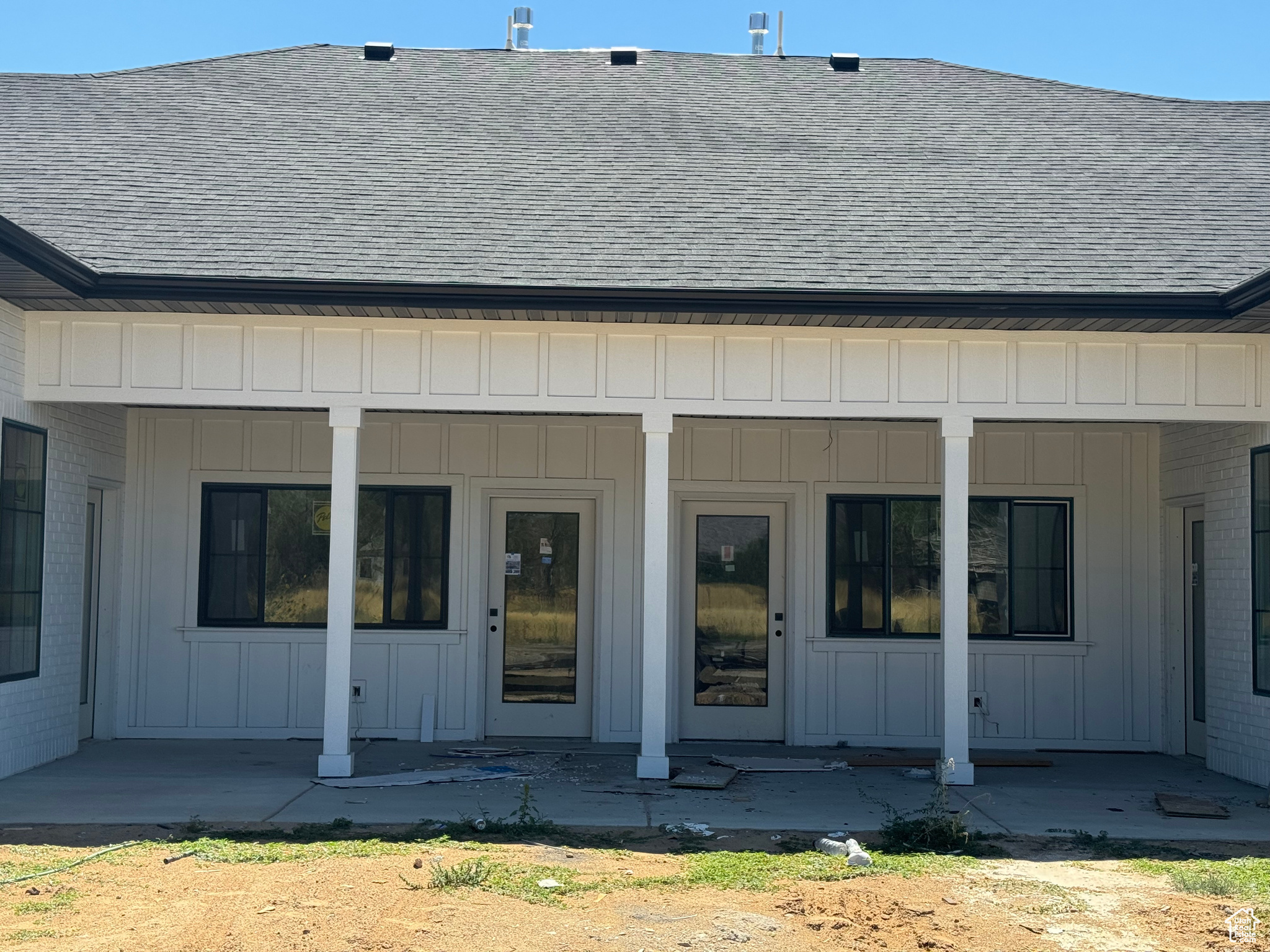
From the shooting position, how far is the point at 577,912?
6266mm

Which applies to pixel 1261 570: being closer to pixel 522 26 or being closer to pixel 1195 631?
pixel 1195 631

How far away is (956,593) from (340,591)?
4831mm

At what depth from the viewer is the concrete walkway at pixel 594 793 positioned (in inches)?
328

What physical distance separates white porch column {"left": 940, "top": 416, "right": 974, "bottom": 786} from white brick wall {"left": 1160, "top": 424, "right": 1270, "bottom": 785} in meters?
2.36

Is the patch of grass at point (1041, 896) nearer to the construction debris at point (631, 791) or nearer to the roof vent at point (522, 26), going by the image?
the construction debris at point (631, 791)

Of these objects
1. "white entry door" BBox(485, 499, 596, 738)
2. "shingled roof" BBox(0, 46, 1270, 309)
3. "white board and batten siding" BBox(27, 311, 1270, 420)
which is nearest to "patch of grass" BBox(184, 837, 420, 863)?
"white board and batten siding" BBox(27, 311, 1270, 420)

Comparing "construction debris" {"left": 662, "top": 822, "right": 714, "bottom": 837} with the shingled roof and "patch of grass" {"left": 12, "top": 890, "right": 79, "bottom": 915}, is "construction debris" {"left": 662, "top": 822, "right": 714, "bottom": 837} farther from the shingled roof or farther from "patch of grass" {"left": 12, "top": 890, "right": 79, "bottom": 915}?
the shingled roof

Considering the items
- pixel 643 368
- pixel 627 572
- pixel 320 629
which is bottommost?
pixel 320 629

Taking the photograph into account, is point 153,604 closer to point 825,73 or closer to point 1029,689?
point 1029,689

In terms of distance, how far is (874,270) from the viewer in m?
9.68

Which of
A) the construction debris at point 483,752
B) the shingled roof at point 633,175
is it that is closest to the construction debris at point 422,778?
the construction debris at point 483,752

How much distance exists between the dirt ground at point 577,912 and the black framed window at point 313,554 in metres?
5.01

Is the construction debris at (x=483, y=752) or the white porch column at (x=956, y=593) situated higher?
the white porch column at (x=956, y=593)

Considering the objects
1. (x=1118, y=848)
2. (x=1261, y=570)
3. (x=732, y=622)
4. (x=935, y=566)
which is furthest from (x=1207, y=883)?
(x=732, y=622)
